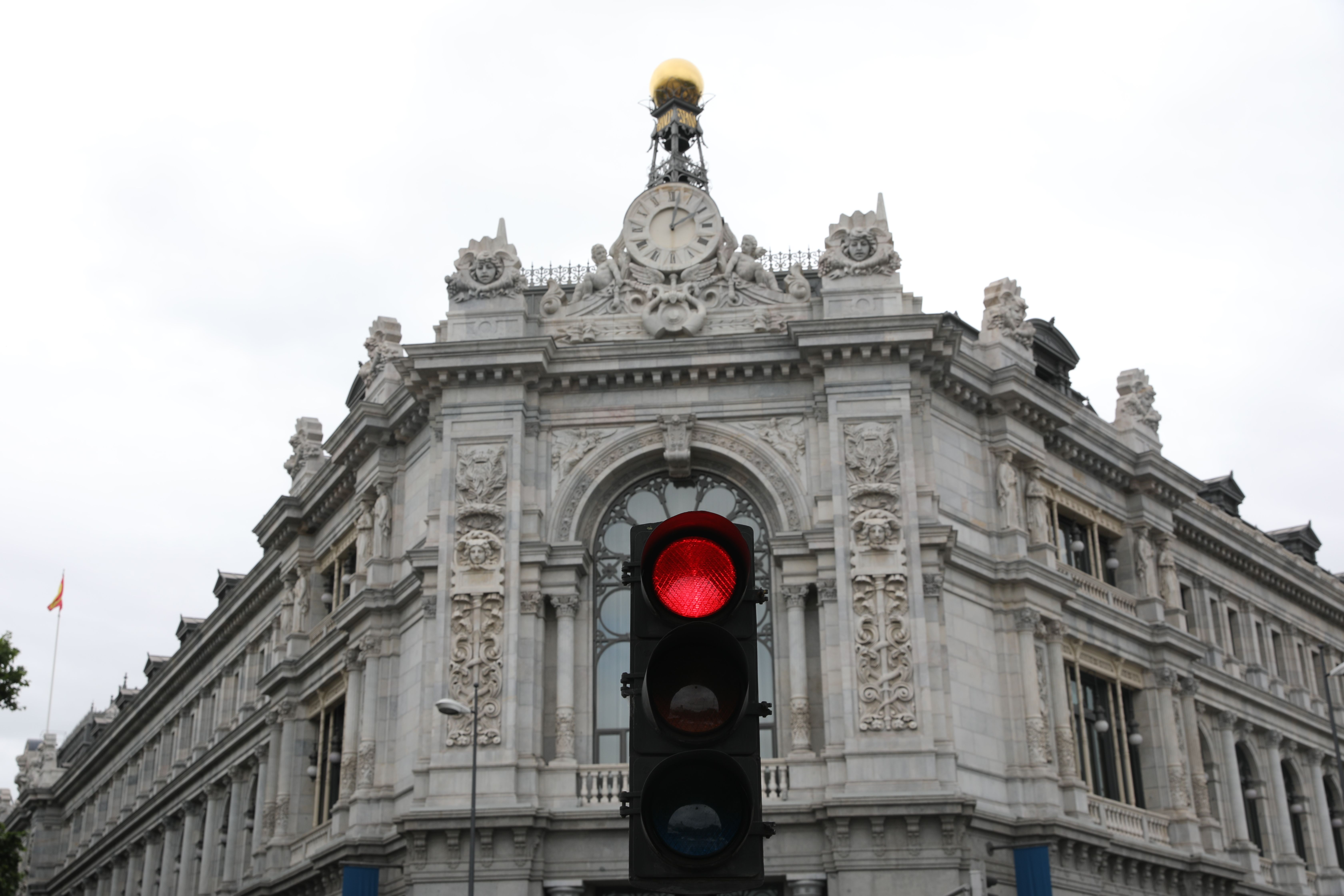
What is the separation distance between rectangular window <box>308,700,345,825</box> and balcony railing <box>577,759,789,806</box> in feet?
35.4

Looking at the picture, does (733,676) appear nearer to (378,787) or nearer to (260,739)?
→ (378,787)

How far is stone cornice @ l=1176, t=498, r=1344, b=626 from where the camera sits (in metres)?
47.6

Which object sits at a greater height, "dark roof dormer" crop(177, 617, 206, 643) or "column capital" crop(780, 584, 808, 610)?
"dark roof dormer" crop(177, 617, 206, 643)

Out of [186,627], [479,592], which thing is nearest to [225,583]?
[186,627]

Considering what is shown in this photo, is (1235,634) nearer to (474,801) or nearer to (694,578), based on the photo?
(474,801)

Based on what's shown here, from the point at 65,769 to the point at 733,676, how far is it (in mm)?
88132

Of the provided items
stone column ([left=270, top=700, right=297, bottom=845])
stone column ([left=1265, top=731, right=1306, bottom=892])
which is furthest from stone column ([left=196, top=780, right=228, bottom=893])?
stone column ([left=1265, top=731, right=1306, bottom=892])

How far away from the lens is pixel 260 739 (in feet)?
156

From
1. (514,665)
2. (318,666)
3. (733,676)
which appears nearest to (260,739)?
(318,666)

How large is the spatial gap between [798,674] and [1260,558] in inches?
996

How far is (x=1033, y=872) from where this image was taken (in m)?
33.0

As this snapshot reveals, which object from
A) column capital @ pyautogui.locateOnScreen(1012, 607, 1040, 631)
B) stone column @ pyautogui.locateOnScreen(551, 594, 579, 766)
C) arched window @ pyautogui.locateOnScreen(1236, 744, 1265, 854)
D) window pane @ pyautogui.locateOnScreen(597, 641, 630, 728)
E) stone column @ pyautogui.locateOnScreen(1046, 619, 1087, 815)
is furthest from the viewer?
arched window @ pyautogui.locateOnScreen(1236, 744, 1265, 854)

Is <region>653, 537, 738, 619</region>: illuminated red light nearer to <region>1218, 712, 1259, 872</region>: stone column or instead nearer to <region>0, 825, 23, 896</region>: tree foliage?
<region>0, 825, 23, 896</region>: tree foliage

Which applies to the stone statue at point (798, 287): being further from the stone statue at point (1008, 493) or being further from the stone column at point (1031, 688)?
the stone column at point (1031, 688)
